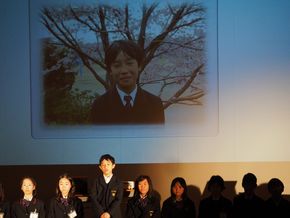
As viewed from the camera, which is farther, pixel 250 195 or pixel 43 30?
pixel 43 30

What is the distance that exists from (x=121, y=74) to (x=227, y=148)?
1279mm

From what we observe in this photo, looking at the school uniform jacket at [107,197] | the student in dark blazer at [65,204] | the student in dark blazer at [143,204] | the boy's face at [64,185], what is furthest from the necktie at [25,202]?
the student in dark blazer at [143,204]

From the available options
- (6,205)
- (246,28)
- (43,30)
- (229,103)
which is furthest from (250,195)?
(43,30)

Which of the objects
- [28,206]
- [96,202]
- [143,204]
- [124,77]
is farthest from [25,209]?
[124,77]

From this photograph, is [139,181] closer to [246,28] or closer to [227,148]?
[227,148]

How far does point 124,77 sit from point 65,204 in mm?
1412

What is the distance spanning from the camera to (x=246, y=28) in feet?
15.5

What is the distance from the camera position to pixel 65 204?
13.4ft

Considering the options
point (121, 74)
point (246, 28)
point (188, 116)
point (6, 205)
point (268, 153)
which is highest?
point (246, 28)

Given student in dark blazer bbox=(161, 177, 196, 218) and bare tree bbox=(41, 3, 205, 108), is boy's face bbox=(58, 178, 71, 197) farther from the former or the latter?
bare tree bbox=(41, 3, 205, 108)

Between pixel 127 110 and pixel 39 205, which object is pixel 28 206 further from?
pixel 127 110

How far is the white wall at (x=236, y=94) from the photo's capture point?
471 cm

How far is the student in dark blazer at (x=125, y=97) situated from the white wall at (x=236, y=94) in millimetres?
218

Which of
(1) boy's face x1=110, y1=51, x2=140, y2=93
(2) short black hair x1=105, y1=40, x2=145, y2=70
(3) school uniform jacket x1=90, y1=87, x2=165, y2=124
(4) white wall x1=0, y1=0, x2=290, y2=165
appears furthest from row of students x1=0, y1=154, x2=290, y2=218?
(2) short black hair x1=105, y1=40, x2=145, y2=70
